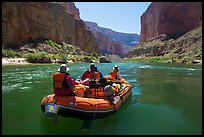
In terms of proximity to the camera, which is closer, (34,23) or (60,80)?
(60,80)

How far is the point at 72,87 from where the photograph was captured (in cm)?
636

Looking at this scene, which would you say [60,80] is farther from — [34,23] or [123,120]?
[34,23]

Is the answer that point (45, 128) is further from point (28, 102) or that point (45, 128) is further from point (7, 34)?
point (7, 34)

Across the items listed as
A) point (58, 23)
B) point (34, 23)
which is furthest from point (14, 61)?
point (58, 23)

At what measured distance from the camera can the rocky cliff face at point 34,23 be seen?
3995 cm

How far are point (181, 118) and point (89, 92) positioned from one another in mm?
3258

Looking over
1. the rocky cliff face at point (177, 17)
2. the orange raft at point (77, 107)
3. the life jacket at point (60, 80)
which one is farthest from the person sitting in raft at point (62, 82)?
the rocky cliff face at point (177, 17)

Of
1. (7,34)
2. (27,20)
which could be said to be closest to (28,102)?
(7,34)

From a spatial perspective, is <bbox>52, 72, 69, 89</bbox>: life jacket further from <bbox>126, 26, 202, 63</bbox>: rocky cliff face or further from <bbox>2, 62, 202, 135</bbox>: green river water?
<bbox>126, 26, 202, 63</bbox>: rocky cliff face

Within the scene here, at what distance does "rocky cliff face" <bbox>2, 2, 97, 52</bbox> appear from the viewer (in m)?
40.0

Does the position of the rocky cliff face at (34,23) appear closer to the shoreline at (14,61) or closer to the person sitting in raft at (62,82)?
the shoreline at (14,61)

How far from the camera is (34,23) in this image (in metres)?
46.5

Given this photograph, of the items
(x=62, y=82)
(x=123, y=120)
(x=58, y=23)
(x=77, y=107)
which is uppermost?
(x=58, y=23)

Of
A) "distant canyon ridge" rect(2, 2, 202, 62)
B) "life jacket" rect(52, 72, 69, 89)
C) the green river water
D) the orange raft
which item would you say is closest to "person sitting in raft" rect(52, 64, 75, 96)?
"life jacket" rect(52, 72, 69, 89)
